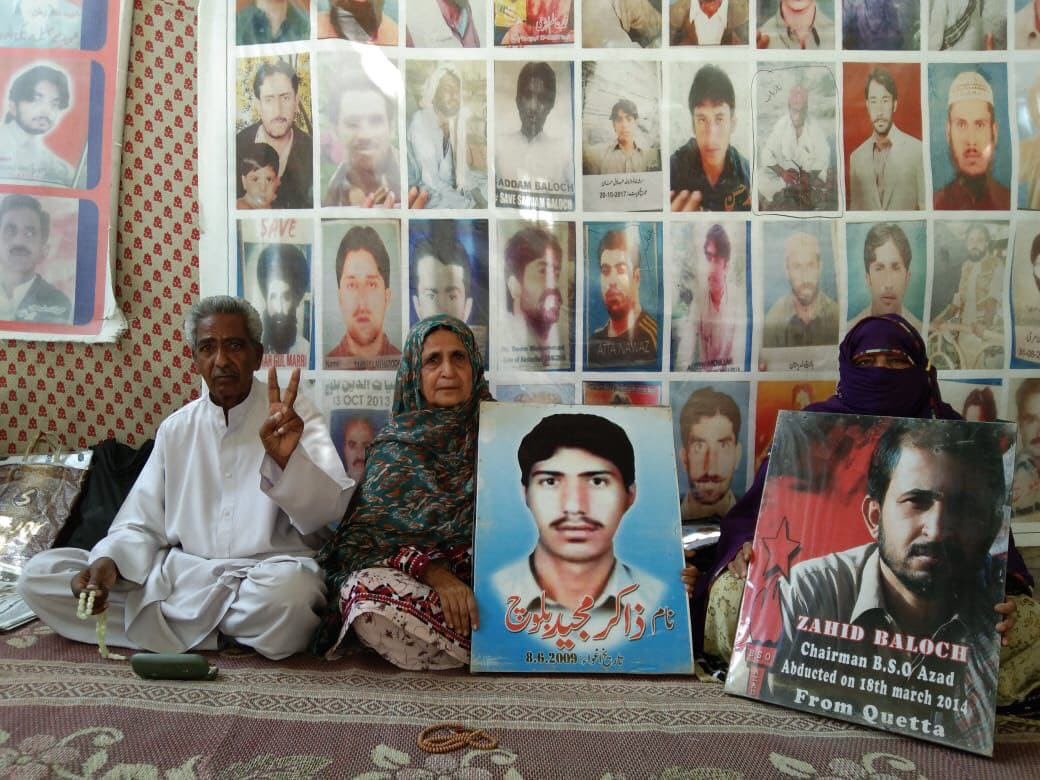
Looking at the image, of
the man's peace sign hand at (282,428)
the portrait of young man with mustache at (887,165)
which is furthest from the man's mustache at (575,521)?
the portrait of young man with mustache at (887,165)

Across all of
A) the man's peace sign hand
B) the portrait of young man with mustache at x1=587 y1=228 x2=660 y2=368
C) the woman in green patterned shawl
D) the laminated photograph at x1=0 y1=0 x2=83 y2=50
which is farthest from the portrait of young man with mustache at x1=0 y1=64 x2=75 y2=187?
the portrait of young man with mustache at x1=587 y1=228 x2=660 y2=368

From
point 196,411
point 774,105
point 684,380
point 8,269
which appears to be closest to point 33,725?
point 196,411

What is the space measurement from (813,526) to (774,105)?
1659mm

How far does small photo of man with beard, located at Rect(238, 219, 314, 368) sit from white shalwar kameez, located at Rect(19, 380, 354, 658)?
1.31 ft

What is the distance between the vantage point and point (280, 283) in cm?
289

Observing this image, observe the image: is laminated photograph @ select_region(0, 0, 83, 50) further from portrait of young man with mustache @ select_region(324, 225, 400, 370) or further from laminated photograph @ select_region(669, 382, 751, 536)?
laminated photograph @ select_region(669, 382, 751, 536)

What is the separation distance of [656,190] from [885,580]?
1610 mm

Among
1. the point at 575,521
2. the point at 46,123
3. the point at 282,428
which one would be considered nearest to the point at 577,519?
the point at 575,521

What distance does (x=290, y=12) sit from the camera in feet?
9.29

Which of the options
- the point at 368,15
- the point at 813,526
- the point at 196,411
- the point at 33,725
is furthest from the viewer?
the point at 368,15

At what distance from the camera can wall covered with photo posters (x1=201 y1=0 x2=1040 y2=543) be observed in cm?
283

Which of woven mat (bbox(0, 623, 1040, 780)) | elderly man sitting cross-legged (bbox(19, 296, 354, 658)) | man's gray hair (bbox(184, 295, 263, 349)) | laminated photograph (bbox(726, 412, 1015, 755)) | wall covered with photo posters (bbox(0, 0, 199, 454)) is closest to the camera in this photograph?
woven mat (bbox(0, 623, 1040, 780))

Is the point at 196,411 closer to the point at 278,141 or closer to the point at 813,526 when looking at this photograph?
the point at 278,141

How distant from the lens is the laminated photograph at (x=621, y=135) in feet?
9.29
